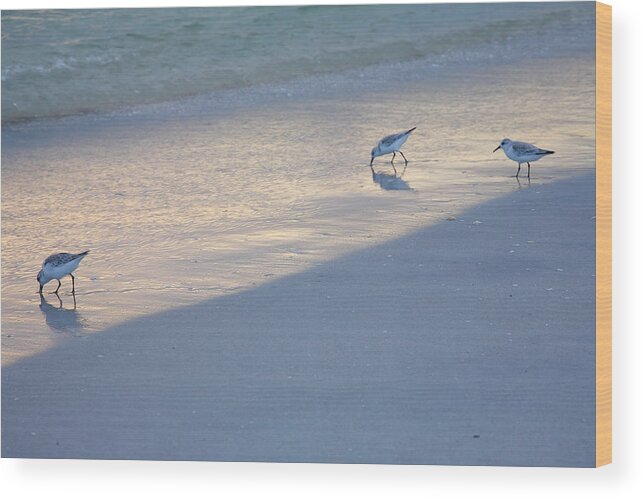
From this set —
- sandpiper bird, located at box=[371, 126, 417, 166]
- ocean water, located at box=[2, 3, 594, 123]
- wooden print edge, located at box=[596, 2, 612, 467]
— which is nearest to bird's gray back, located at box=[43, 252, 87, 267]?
ocean water, located at box=[2, 3, 594, 123]

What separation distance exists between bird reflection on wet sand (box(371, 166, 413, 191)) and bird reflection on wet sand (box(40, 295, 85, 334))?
1.98m

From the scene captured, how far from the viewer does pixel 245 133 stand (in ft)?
22.0

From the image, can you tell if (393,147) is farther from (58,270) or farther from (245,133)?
(58,270)

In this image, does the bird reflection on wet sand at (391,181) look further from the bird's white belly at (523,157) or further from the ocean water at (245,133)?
the bird's white belly at (523,157)

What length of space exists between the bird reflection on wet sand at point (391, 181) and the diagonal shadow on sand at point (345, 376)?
115cm

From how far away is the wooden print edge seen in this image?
4.59 m

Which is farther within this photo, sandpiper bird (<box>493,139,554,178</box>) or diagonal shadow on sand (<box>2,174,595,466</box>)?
sandpiper bird (<box>493,139,554,178</box>)

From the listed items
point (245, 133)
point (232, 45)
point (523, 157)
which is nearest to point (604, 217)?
point (523, 157)

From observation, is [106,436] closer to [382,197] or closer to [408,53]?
[382,197]

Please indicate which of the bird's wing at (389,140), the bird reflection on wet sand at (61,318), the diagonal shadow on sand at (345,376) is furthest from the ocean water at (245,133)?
the diagonal shadow on sand at (345,376)

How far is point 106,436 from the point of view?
4660 millimetres

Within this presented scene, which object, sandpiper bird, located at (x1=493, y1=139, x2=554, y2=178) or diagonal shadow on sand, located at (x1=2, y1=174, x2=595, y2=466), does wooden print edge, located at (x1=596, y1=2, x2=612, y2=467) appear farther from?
sandpiper bird, located at (x1=493, y1=139, x2=554, y2=178)

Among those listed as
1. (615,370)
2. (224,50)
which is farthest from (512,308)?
(224,50)

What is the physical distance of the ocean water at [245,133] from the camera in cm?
526
